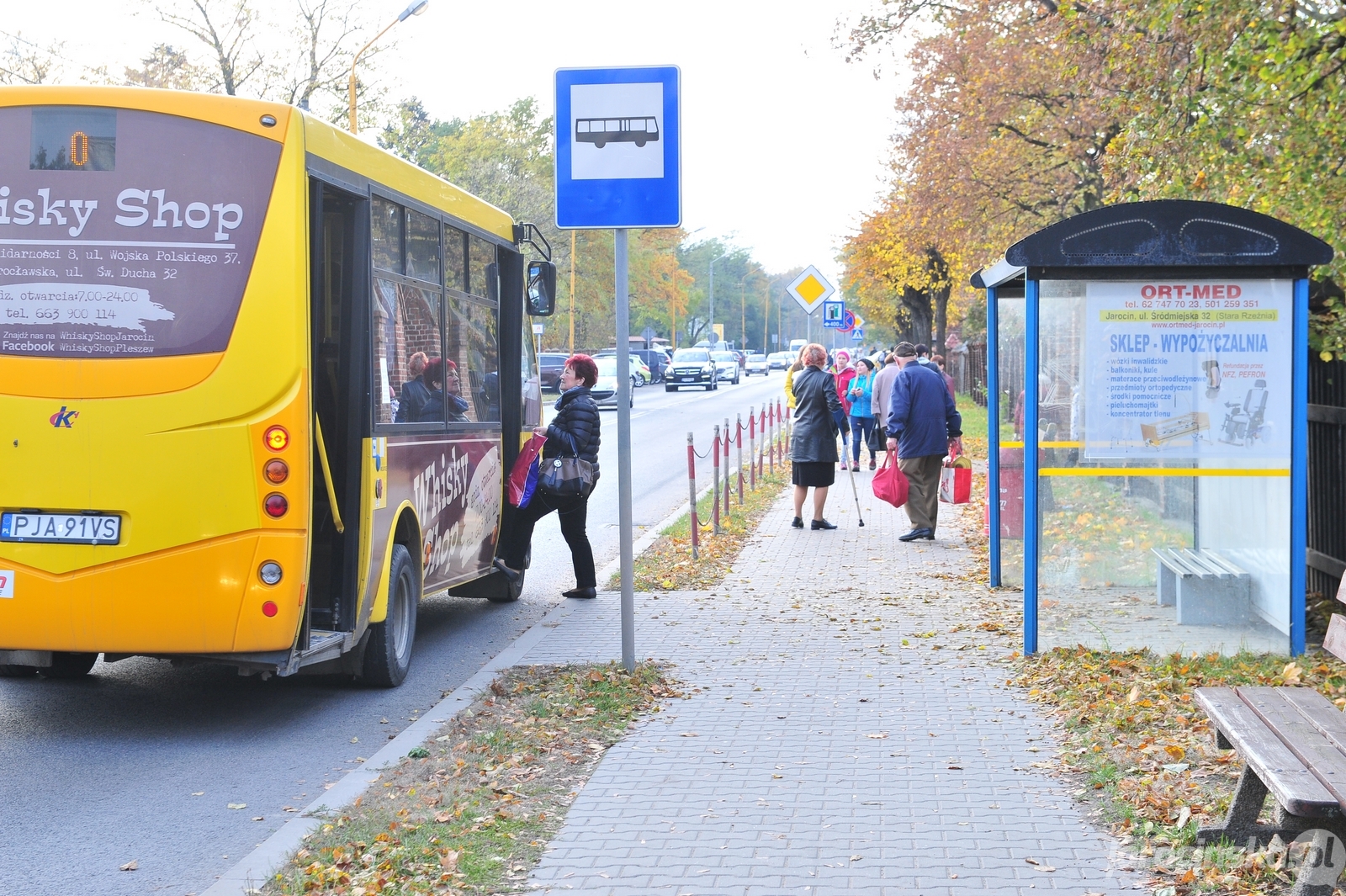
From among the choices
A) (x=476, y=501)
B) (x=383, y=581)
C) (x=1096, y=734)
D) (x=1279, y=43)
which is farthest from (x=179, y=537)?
(x=1279, y=43)

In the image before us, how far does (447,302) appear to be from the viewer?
868 cm

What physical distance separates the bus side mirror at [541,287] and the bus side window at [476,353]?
617 millimetres

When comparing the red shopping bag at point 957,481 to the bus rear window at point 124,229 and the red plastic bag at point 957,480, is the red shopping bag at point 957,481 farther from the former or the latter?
the bus rear window at point 124,229

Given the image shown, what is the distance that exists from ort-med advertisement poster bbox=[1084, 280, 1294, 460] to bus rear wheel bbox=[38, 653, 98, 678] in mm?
5707

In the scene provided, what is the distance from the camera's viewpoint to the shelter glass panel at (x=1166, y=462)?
25.8 feet

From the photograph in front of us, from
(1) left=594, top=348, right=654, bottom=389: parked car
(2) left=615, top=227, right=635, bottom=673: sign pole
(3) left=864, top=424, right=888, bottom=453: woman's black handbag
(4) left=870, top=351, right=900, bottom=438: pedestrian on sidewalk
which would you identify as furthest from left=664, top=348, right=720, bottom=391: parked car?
(2) left=615, top=227, right=635, bottom=673: sign pole

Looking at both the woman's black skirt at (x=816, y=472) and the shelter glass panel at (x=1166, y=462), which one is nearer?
the shelter glass panel at (x=1166, y=462)

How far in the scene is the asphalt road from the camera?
4953mm

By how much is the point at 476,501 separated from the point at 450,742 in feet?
11.0

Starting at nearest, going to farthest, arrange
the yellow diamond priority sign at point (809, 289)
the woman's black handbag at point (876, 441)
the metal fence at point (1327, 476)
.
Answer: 1. the metal fence at point (1327, 476)
2. the yellow diamond priority sign at point (809, 289)
3. the woman's black handbag at point (876, 441)

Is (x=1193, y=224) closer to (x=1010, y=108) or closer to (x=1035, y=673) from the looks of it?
(x=1035, y=673)

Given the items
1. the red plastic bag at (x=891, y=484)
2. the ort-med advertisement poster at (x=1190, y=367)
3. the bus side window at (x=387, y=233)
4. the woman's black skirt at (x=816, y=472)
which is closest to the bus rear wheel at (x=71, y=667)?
the bus side window at (x=387, y=233)

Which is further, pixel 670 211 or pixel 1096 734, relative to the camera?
pixel 670 211

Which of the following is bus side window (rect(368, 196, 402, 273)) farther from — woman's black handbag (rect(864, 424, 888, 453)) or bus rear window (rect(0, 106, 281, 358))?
woman's black handbag (rect(864, 424, 888, 453))
